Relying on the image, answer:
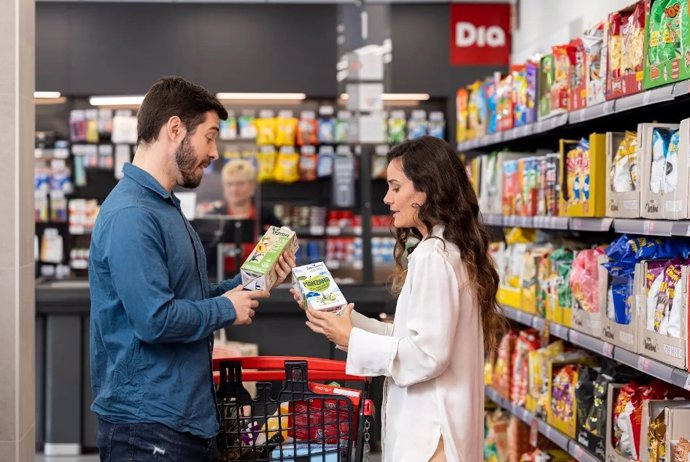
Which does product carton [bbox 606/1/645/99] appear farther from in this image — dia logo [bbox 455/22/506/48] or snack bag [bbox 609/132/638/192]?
dia logo [bbox 455/22/506/48]

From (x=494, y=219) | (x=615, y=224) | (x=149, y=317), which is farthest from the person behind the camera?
(x=494, y=219)

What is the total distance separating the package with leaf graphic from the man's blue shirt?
0.23 meters

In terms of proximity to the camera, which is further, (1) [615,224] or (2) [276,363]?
(1) [615,224]

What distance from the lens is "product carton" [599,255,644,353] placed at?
328 cm

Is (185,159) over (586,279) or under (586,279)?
over

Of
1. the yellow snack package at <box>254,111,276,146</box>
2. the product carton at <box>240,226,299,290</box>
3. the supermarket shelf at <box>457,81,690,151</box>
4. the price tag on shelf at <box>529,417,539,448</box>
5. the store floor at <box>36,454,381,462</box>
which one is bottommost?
the store floor at <box>36,454,381,462</box>

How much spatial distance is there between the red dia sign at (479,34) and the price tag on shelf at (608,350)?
573 centimetres

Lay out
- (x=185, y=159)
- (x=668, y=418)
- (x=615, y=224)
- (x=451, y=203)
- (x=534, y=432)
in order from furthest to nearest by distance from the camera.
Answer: (x=534, y=432), (x=615, y=224), (x=668, y=418), (x=451, y=203), (x=185, y=159)

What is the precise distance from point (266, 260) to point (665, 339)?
1.35 metres

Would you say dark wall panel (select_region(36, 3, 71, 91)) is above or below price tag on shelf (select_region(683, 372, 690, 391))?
above

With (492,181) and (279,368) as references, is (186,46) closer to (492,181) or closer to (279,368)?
(492,181)

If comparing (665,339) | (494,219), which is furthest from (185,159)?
(494,219)

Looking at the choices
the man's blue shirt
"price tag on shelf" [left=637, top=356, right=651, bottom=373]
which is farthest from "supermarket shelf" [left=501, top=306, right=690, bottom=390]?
the man's blue shirt

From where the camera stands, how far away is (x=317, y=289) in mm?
2498
